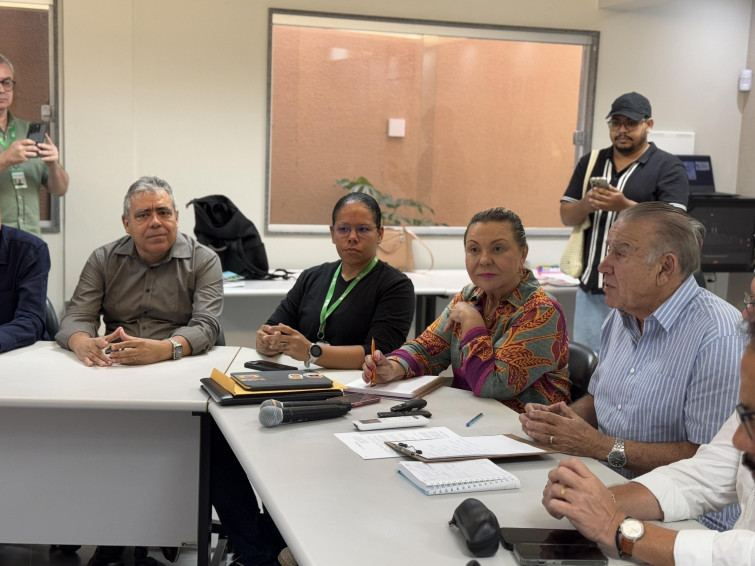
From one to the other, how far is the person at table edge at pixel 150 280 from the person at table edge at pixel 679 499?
6.38ft

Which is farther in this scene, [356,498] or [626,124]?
[626,124]

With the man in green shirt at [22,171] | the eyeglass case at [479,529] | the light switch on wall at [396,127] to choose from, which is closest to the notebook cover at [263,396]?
the eyeglass case at [479,529]

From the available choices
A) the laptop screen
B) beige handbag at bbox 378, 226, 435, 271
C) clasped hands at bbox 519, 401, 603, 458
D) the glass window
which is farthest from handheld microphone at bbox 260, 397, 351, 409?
the laptop screen

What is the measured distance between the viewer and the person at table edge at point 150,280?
3.29 m

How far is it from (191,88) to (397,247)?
5.32ft

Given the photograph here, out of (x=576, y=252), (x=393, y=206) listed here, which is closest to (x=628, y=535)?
(x=576, y=252)

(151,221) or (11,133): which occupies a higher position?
(11,133)

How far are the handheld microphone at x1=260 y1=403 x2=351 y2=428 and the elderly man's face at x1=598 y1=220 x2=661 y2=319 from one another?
0.80 meters

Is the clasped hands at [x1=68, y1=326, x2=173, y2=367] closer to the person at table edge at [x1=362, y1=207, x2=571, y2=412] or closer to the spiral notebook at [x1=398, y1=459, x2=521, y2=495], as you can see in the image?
the person at table edge at [x1=362, y1=207, x2=571, y2=412]

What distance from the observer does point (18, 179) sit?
454cm

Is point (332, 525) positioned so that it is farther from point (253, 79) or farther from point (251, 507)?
point (253, 79)

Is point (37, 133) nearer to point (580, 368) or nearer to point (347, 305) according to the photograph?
point (347, 305)

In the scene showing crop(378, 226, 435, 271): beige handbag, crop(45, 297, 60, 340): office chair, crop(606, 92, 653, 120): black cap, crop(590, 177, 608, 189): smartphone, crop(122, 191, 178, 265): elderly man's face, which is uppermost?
crop(606, 92, 653, 120): black cap

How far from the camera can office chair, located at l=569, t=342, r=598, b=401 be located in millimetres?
2719
